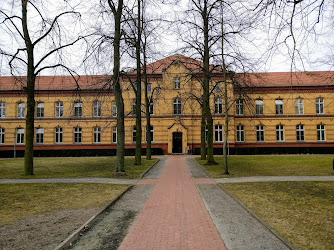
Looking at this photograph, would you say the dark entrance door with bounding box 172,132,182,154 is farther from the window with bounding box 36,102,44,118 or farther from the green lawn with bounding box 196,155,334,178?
the window with bounding box 36,102,44,118

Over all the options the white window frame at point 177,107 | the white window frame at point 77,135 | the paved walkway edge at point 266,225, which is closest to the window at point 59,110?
the white window frame at point 77,135

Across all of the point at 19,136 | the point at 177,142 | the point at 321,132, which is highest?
the point at 321,132

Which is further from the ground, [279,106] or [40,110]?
[279,106]

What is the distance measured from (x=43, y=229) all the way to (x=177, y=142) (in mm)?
29605

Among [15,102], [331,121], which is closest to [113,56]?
[15,102]

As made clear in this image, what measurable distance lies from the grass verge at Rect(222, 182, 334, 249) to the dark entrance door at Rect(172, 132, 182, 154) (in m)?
23.4

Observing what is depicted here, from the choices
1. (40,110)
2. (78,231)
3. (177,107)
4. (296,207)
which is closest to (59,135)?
(40,110)

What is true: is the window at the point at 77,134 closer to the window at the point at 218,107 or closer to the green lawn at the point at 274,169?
the window at the point at 218,107

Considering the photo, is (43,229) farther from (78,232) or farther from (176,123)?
(176,123)

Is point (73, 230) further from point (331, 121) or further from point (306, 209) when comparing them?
point (331, 121)

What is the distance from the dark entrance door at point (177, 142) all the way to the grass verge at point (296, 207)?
2341 cm

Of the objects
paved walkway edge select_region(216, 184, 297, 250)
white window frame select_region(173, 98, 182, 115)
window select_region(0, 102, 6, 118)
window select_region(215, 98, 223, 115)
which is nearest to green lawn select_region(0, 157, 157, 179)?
paved walkway edge select_region(216, 184, 297, 250)

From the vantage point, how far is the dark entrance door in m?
34.4

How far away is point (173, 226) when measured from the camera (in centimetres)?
561
